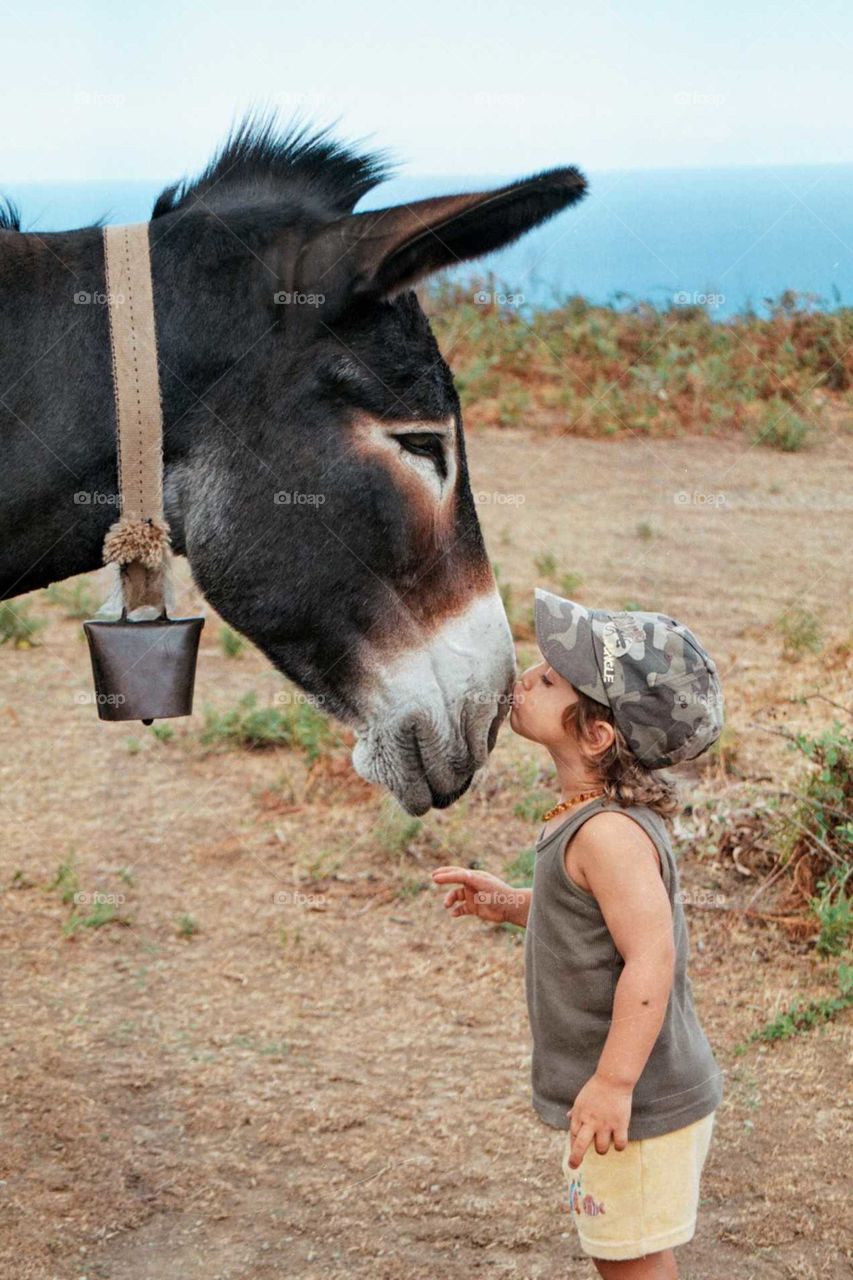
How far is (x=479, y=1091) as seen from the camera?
322 centimetres

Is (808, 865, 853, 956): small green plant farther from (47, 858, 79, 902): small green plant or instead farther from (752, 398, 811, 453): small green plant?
(752, 398, 811, 453): small green plant

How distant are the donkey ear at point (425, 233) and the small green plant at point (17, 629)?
13.7ft

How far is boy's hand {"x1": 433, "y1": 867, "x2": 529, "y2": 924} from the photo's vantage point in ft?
7.91

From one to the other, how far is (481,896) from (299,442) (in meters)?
0.84

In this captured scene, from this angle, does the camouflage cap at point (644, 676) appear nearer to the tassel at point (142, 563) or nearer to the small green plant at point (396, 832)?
the tassel at point (142, 563)

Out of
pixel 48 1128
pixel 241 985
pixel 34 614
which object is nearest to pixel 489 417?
pixel 34 614

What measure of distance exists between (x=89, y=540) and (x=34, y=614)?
178 inches

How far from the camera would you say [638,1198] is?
2127 mm

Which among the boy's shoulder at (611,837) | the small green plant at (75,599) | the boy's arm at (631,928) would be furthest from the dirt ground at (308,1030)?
the boy's shoulder at (611,837)

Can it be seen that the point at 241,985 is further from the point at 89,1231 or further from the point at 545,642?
the point at 545,642

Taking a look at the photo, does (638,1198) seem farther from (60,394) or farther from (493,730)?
(60,394)

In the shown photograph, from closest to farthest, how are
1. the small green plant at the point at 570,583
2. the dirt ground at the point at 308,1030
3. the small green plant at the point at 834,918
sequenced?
the dirt ground at the point at 308,1030
the small green plant at the point at 834,918
the small green plant at the point at 570,583

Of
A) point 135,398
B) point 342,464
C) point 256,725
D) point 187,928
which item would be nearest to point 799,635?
point 256,725

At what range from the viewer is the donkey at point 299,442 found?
2402 millimetres
